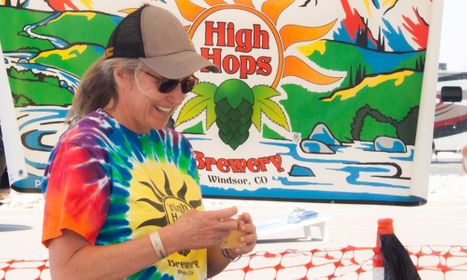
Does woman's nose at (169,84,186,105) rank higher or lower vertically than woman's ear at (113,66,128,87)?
lower

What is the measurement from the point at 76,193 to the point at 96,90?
45 centimetres

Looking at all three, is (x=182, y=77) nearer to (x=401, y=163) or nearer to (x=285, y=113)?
(x=285, y=113)

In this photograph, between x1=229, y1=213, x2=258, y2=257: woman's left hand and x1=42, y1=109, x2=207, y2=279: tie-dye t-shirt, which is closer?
x1=42, y1=109, x2=207, y2=279: tie-dye t-shirt

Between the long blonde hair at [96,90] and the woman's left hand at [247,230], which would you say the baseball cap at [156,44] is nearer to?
the long blonde hair at [96,90]

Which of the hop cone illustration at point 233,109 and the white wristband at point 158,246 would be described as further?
the hop cone illustration at point 233,109

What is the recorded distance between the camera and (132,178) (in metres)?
2.13

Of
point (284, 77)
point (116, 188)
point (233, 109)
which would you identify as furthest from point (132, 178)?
point (284, 77)

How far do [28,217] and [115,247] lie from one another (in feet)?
40.9

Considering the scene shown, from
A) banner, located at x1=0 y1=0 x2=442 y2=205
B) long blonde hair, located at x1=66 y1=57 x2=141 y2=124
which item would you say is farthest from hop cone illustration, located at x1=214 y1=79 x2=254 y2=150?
long blonde hair, located at x1=66 y1=57 x2=141 y2=124

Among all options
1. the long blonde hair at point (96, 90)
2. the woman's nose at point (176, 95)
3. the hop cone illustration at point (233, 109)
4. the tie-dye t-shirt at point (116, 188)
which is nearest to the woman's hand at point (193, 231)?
the tie-dye t-shirt at point (116, 188)

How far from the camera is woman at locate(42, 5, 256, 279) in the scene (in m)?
1.98

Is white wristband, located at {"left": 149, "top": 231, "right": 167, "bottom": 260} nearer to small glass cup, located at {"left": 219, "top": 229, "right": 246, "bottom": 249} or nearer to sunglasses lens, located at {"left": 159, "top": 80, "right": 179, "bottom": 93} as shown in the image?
small glass cup, located at {"left": 219, "top": 229, "right": 246, "bottom": 249}

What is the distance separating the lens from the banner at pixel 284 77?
3490 mm

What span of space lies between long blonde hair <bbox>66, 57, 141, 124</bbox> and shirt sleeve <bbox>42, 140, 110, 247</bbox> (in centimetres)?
30
